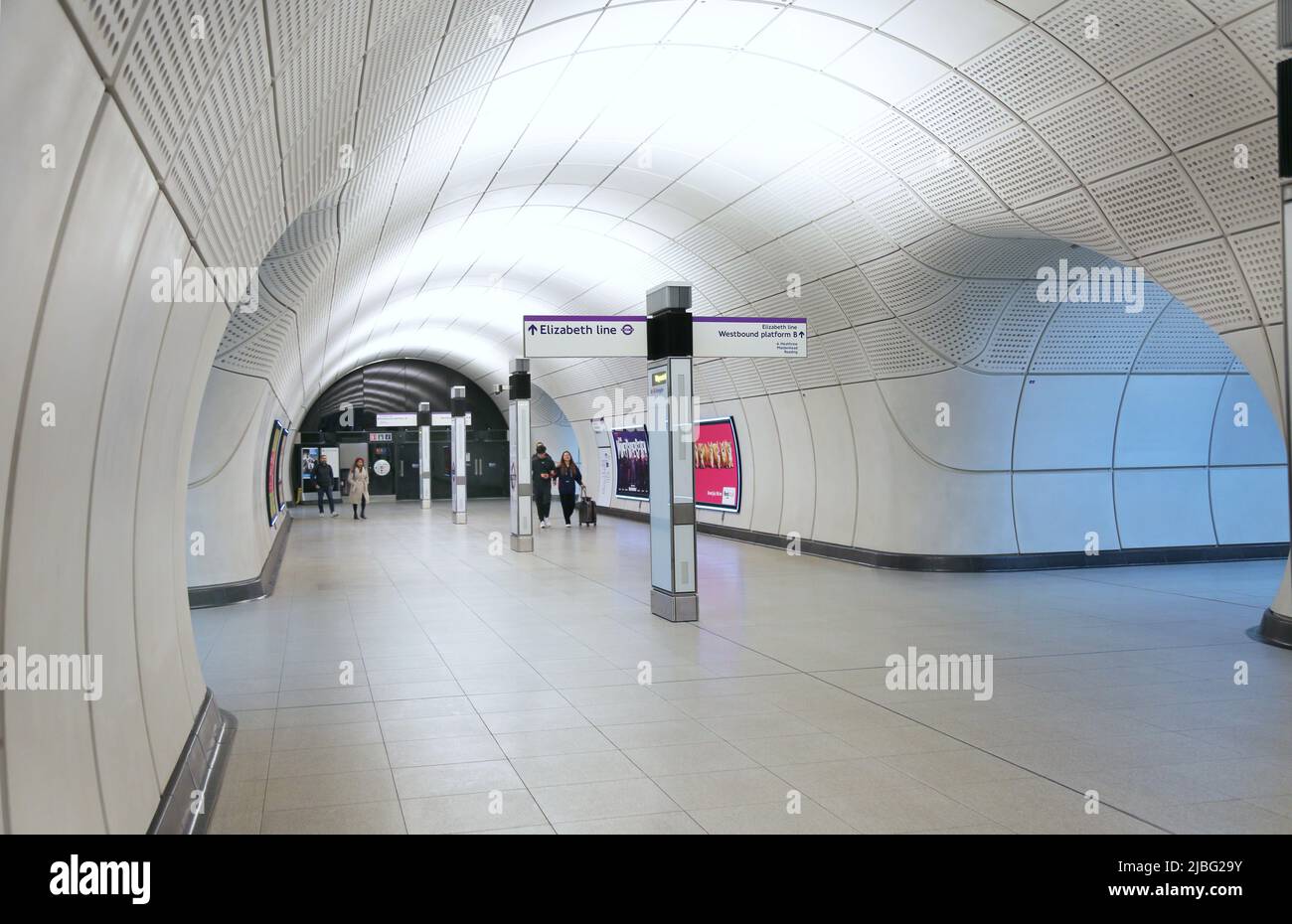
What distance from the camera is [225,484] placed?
12242mm

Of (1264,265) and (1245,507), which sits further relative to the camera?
(1245,507)

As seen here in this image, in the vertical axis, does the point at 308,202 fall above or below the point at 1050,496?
above

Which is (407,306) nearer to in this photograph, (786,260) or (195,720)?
(786,260)

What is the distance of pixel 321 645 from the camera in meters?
9.59

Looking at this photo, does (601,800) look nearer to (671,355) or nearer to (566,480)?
(671,355)

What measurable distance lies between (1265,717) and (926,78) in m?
6.38

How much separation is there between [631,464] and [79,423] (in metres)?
25.1

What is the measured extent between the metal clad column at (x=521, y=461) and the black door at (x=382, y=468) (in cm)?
2223

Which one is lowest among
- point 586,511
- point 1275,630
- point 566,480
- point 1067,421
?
point 1275,630

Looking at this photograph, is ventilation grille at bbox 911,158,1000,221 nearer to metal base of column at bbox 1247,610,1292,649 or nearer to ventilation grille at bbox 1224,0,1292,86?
ventilation grille at bbox 1224,0,1292,86

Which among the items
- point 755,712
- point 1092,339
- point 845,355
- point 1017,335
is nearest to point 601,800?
point 755,712

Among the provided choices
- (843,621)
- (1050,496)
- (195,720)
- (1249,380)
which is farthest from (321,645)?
(1249,380)

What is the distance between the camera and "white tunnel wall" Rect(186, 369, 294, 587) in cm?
1182

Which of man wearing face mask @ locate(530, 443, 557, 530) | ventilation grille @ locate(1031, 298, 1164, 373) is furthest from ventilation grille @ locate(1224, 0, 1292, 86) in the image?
man wearing face mask @ locate(530, 443, 557, 530)
